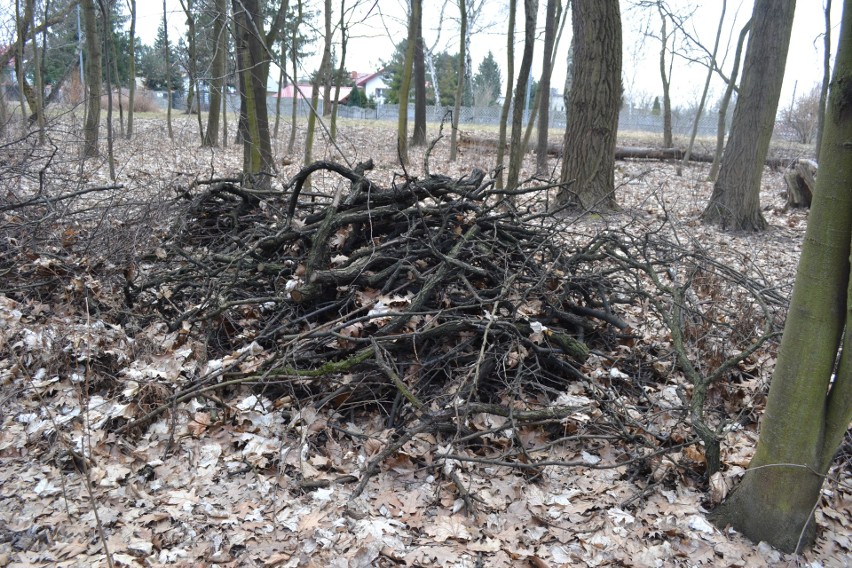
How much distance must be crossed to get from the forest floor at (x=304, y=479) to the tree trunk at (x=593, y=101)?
459 cm

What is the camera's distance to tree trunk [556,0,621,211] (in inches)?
322

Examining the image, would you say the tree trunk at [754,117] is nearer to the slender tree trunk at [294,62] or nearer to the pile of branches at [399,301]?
the pile of branches at [399,301]

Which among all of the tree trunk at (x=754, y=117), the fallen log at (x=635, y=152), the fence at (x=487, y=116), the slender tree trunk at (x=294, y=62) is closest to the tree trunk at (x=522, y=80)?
the tree trunk at (x=754, y=117)

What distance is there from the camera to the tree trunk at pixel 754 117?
8.48 meters

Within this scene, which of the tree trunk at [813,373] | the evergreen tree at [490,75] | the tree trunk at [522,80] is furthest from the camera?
the evergreen tree at [490,75]

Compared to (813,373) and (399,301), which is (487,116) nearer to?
(399,301)

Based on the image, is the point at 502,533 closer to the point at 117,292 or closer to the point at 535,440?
the point at 535,440

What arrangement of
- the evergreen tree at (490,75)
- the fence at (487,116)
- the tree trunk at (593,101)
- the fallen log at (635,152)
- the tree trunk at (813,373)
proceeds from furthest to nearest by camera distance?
the evergreen tree at (490,75) → the fence at (487,116) → the fallen log at (635,152) → the tree trunk at (593,101) → the tree trunk at (813,373)

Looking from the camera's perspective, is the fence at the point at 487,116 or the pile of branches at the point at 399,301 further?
the fence at the point at 487,116

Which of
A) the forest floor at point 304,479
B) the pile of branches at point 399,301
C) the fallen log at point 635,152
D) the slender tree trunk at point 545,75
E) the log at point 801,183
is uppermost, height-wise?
the slender tree trunk at point 545,75

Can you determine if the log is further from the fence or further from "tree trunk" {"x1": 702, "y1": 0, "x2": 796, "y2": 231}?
the fence

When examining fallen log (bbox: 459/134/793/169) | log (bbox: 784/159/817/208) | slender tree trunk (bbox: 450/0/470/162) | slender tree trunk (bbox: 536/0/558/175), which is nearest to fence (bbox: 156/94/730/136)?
fallen log (bbox: 459/134/793/169)

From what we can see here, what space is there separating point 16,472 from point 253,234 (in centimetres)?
266

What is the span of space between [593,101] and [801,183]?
5427 mm
